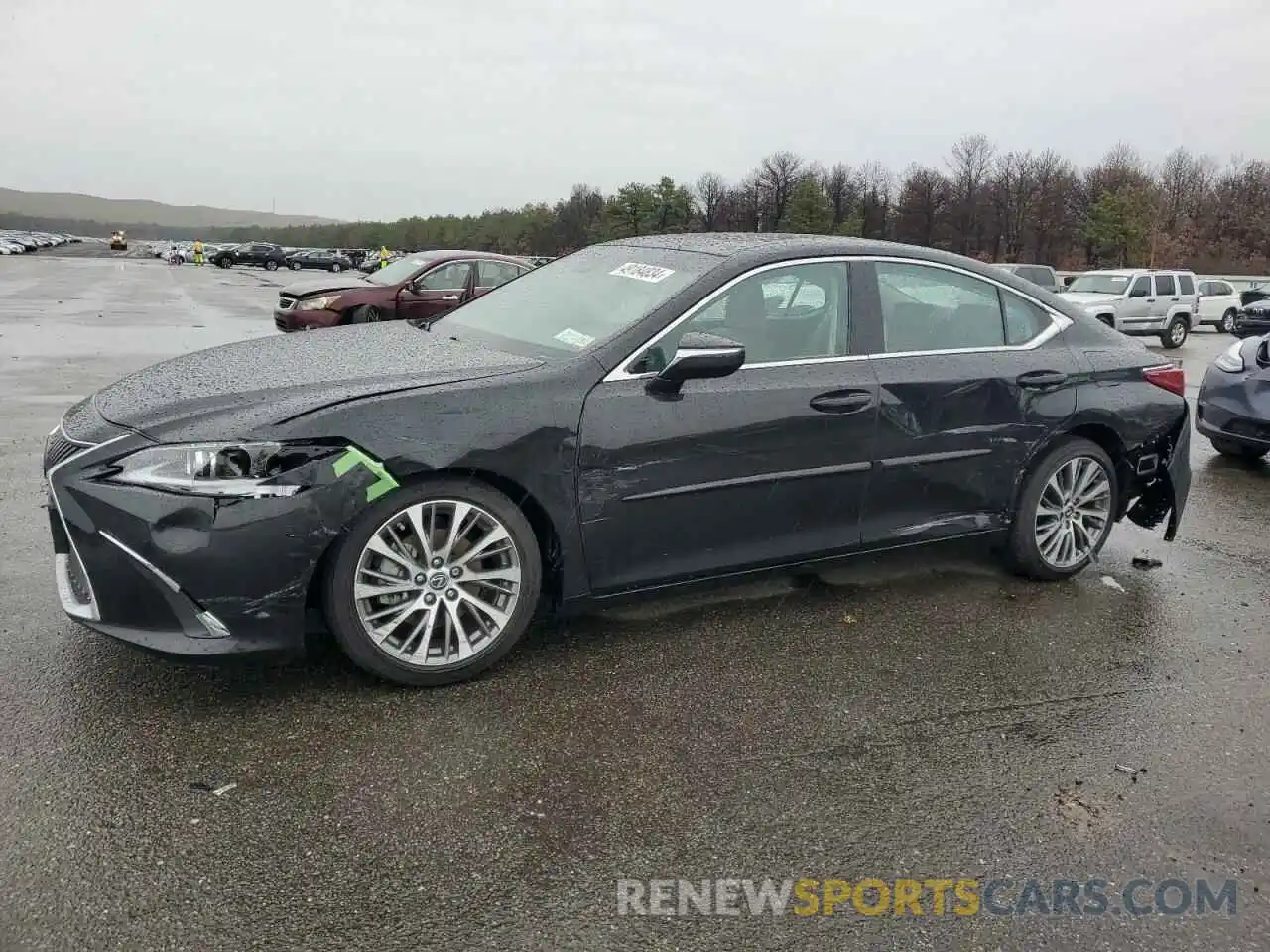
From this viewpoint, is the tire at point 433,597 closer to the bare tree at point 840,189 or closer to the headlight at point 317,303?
the headlight at point 317,303

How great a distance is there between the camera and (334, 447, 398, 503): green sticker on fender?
10.4 feet

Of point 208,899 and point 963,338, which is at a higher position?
point 963,338

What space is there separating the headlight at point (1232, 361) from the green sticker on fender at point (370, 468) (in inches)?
286

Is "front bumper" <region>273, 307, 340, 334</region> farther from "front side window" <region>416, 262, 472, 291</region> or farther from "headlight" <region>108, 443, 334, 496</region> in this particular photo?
"headlight" <region>108, 443, 334, 496</region>

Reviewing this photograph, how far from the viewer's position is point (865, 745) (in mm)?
3227

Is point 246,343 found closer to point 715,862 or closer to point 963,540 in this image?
point 715,862

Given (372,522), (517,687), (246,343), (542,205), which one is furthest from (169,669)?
(542,205)

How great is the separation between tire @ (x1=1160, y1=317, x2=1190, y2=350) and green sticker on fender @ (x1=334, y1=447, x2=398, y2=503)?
73.2ft

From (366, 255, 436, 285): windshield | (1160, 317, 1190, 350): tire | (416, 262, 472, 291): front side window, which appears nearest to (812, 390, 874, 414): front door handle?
(416, 262, 472, 291): front side window

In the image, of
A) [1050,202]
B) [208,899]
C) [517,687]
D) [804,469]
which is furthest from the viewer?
[1050,202]

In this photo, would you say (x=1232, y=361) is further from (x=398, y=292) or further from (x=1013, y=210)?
(x=1013, y=210)

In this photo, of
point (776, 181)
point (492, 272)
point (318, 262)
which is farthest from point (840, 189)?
point (492, 272)

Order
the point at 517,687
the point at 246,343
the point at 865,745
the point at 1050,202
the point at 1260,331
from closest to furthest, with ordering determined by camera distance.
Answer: the point at 865,745
the point at 517,687
the point at 246,343
the point at 1260,331
the point at 1050,202

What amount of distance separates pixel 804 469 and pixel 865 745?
47.5 inches
